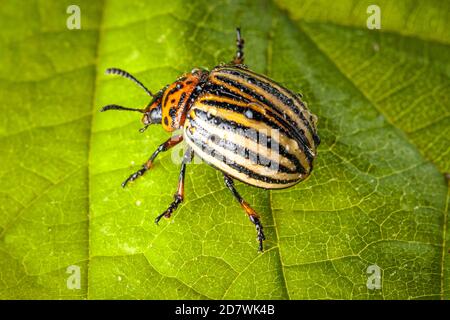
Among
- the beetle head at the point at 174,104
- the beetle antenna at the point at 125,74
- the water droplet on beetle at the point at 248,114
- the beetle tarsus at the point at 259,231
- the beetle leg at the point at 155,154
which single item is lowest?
the beetle tarsus at the point at 259,231

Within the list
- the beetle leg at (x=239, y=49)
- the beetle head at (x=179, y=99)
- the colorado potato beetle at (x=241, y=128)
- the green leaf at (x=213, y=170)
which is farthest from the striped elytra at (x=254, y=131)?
the beetle leg at (x=239, y=49)

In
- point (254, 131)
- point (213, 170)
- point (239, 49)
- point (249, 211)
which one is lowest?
point (249, 211)

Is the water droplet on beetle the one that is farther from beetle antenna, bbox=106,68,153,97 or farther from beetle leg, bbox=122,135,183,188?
beetle antenna, bbox=106,68,153,97

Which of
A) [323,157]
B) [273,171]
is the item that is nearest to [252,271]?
[273,171]

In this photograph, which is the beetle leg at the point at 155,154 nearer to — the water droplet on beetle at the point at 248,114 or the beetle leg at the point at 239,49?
the water droplet on beetle at the point at 248,114

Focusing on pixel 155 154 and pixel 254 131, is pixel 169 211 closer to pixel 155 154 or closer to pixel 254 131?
pixel 155 154

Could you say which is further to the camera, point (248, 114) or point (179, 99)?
point (179, 99)

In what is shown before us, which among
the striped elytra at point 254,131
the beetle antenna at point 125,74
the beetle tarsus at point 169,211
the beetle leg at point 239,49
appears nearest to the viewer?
A: the striped elytra at point 254,131

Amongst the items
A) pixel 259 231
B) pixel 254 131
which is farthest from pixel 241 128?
pixel 259 231
